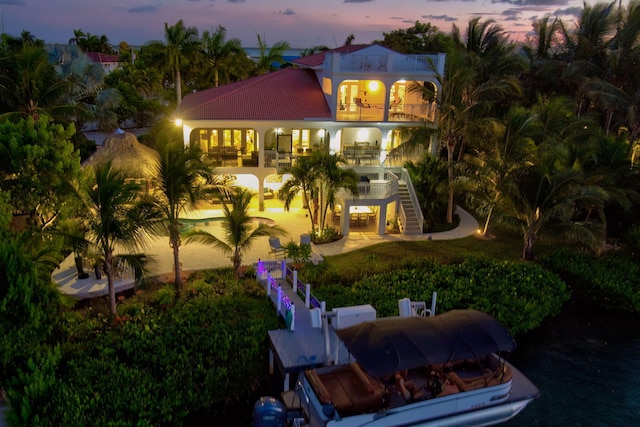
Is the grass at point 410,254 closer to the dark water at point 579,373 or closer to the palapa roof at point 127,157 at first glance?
the dark water at point 579,373

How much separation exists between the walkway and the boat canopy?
691 centimetres

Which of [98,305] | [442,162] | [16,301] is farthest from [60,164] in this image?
[442,162]

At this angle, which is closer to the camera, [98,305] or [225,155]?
[98,305]

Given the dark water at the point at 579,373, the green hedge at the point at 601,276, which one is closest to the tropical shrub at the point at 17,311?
the dark water at the point at 579,373

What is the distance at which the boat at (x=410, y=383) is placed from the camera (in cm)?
1074

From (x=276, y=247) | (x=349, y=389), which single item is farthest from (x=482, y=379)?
(x=276, y=247)

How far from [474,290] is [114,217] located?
11.8 metres

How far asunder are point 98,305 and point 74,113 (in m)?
12.4

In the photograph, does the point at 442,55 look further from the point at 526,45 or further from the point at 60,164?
the point at 60,164

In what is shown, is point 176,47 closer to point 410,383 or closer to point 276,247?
point 276,247

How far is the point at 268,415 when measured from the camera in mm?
11023

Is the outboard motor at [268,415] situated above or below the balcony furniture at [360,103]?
below

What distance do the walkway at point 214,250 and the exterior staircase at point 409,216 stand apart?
0.44 meters

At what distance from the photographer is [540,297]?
1766 cm
